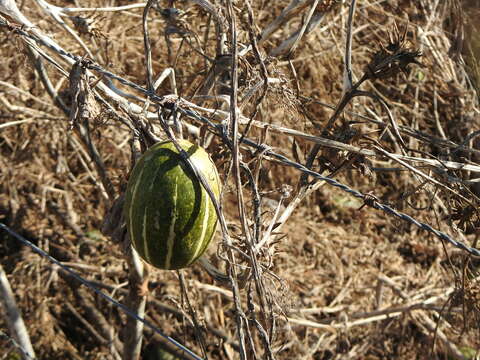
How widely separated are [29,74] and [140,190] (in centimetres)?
274

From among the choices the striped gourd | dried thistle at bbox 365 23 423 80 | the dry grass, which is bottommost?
the dry grass

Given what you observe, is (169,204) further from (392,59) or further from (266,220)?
(266,220)

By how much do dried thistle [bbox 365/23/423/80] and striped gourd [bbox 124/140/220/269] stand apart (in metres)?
0.65

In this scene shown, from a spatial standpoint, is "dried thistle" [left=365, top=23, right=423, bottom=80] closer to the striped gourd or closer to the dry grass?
the striped gourd

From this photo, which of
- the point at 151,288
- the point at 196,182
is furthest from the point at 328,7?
the point at 151,288

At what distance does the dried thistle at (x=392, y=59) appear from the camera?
177 cm

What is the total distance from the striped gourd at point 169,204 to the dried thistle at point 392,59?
0.65m

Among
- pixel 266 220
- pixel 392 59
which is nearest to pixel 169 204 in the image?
pixel 392 59

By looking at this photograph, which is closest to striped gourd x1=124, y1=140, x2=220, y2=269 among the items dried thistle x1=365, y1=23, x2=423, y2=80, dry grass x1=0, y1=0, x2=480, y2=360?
dried thistle x1=365, y1=23, x2=423, y2=80

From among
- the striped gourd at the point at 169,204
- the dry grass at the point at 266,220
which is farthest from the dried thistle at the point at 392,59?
the dry grass at the point at 266,220

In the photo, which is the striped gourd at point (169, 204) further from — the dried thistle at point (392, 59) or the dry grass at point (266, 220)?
the dry grass at point (266, 220)

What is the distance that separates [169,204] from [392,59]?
0.83 metres

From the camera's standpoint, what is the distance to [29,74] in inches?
152

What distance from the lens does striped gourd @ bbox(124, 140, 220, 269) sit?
4.78ft
